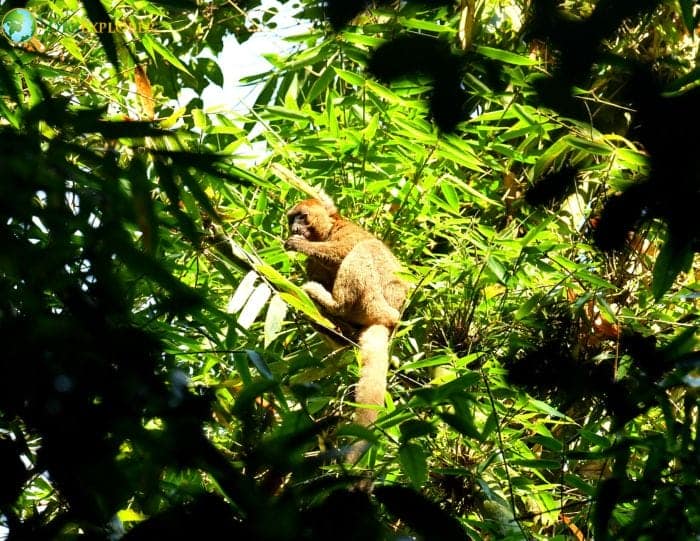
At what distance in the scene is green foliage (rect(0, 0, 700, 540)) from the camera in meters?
0.89

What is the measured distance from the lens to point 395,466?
9.94ft

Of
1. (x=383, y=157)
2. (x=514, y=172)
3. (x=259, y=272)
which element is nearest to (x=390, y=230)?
(x=383, y=157)

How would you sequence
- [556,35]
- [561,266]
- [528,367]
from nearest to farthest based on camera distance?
[556,35]
[528,367]
[561,266]

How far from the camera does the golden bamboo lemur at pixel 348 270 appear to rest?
13.5 ft

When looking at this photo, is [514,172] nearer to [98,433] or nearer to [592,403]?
[592,403]

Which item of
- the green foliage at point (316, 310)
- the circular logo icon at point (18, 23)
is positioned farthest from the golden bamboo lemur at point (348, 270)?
the circular logo icon at point (18, 23)

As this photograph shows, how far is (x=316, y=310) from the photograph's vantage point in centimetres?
286

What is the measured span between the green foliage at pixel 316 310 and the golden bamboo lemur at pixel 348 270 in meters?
→ 0.12

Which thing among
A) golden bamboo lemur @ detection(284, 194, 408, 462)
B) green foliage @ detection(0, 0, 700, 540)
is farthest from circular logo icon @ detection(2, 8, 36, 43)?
golden bamboo lemur @ detection(284, 194, 408, 462)

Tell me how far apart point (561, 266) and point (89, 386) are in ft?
8.87

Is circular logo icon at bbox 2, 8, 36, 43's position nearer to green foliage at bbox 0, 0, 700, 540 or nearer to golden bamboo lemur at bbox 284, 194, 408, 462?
green foliage at bbox 0, 0, 700, 540

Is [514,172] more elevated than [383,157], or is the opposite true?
[383,157]

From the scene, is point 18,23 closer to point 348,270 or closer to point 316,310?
point 316,310

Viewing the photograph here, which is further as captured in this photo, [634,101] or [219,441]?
[219,441]
